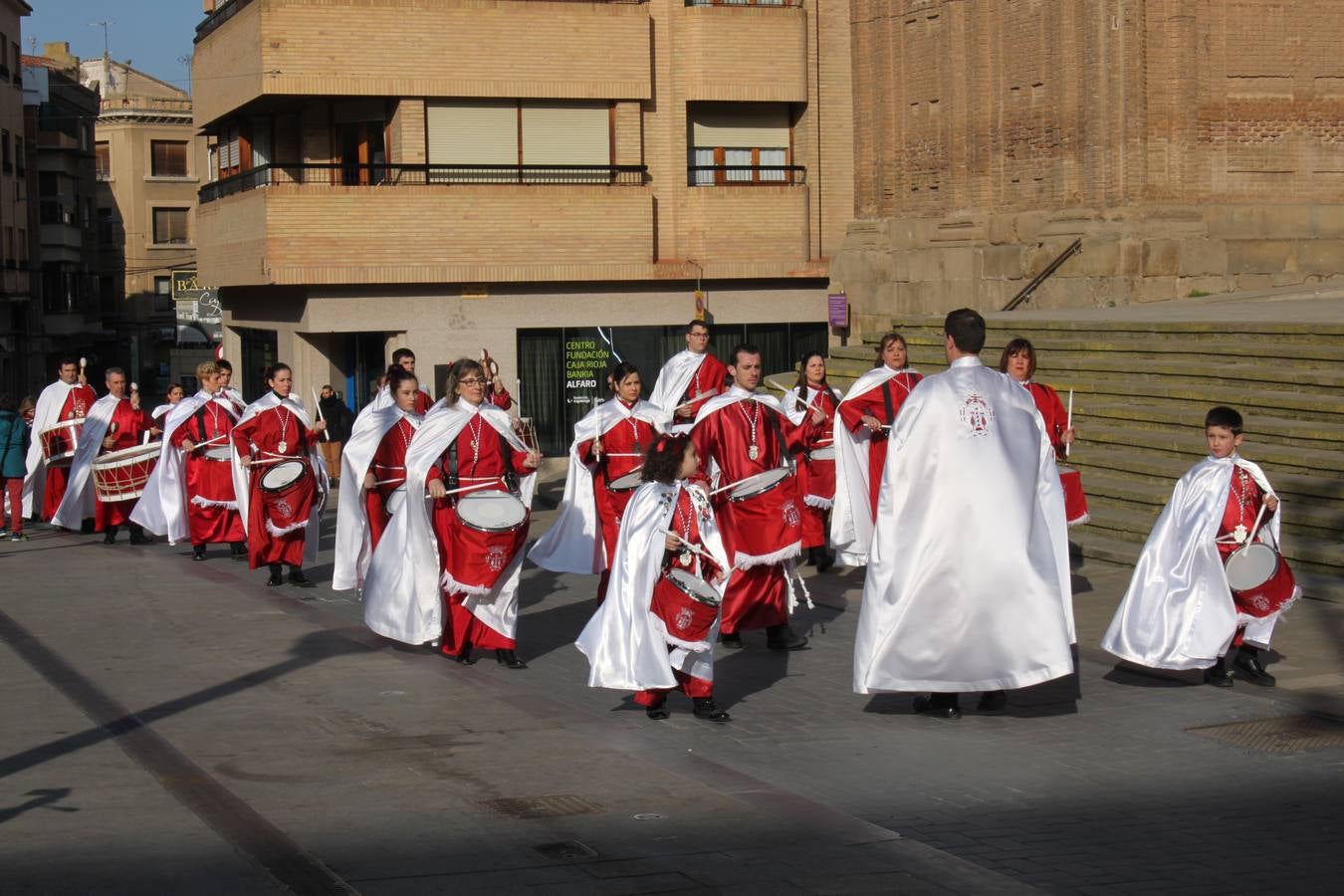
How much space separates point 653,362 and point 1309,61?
12.5 m

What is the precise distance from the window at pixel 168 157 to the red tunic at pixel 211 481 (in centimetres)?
5994

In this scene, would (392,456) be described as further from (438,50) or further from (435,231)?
(438,50)

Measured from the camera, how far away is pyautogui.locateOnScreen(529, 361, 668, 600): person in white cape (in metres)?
13.6

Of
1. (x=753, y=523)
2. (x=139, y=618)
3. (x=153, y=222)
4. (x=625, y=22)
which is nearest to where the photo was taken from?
(x=753, y=523)

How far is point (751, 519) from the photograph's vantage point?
12.0 meters

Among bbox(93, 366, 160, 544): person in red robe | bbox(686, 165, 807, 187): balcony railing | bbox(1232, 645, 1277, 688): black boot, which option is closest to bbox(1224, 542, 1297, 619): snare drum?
bbox(1232, 645, 1277, 688): black boot

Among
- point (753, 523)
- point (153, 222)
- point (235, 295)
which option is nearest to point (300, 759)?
point (753, 523)

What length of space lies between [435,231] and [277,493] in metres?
17.5

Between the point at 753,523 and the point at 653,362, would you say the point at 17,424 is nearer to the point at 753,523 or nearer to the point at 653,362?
the point at 753,523

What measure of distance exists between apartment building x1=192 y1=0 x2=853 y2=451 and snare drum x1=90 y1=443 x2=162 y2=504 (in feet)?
42.1

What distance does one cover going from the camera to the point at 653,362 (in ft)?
115

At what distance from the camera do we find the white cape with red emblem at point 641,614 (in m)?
9.67

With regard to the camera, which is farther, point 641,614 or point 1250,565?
point 1250,565

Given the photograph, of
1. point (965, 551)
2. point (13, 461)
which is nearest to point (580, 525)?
point (965, 551)
